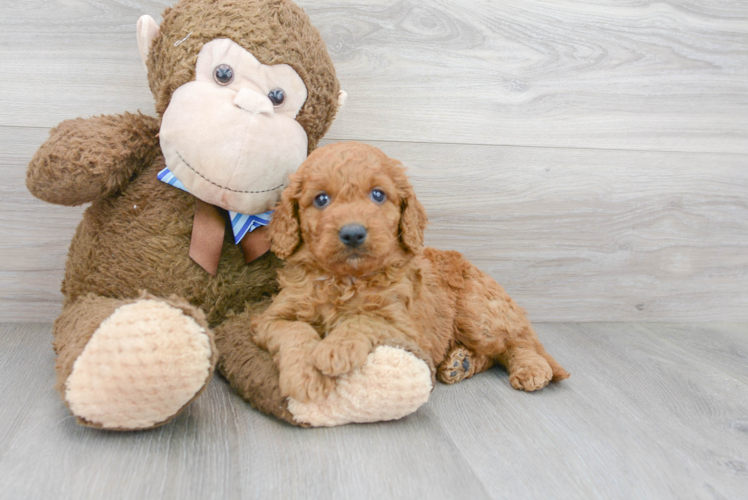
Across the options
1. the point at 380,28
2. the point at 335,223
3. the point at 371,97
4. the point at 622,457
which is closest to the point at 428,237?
the point at 371,97

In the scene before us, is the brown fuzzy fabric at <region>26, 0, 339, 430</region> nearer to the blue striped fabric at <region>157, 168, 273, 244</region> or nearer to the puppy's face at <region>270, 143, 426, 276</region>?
the blue striped fabric at <region>157, 168, 273, 244</region>

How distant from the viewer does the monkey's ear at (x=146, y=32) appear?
3.84 feet

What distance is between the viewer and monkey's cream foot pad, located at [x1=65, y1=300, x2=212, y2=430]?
0.91m

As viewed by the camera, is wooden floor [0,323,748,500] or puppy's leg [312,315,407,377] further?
puppy's leg [312,315,407,377]

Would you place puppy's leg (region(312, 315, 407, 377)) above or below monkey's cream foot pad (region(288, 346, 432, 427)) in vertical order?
above

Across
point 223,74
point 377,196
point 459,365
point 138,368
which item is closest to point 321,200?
point 377,196

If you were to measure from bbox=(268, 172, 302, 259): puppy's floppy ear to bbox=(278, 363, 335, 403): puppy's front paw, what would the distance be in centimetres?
24

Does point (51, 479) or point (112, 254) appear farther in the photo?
point (112, 254)

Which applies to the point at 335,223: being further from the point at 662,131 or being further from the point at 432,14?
the point at 662,131

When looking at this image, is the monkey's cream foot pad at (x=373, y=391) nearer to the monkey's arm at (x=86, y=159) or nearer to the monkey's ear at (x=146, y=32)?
the monkey's arm at (x=86, y=159)

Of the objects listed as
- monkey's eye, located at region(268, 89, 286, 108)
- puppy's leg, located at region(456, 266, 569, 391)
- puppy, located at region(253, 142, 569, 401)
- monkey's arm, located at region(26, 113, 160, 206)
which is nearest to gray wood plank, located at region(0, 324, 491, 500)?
puppy, located at region(253, 142, 569, 401)

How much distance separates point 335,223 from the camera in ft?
3.35

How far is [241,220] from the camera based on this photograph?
1.23 metres

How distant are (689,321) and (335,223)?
147 centimetres
